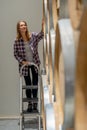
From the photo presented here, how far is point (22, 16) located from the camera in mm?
4414

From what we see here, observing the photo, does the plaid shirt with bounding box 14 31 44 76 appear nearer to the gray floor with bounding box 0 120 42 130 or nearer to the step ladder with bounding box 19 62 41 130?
the step ladder with bounding box 19 62 41 130

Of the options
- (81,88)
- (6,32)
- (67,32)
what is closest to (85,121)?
(81,88)

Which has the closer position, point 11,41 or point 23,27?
point 23,27

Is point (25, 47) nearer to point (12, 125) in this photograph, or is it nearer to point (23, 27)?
point (23, 27)

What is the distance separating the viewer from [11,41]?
14.5 feet

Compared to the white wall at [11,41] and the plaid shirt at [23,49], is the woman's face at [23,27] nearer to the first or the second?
the plaid shirt at [23,49]

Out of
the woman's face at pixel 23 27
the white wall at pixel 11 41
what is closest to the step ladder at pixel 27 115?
the white wall at pixel 11 41

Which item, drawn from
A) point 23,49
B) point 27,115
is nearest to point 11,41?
point 23,49

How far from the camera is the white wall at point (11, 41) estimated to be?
4375 mm

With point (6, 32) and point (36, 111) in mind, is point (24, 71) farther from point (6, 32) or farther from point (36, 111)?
point (6, 32)

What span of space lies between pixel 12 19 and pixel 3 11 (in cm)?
16

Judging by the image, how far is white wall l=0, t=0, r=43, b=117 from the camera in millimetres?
4375

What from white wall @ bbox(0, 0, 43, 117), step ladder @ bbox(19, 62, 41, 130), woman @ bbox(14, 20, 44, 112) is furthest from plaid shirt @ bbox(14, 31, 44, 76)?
white wall @ bbox(0, 0, 43, 117)

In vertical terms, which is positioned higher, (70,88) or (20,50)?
(70,88)
